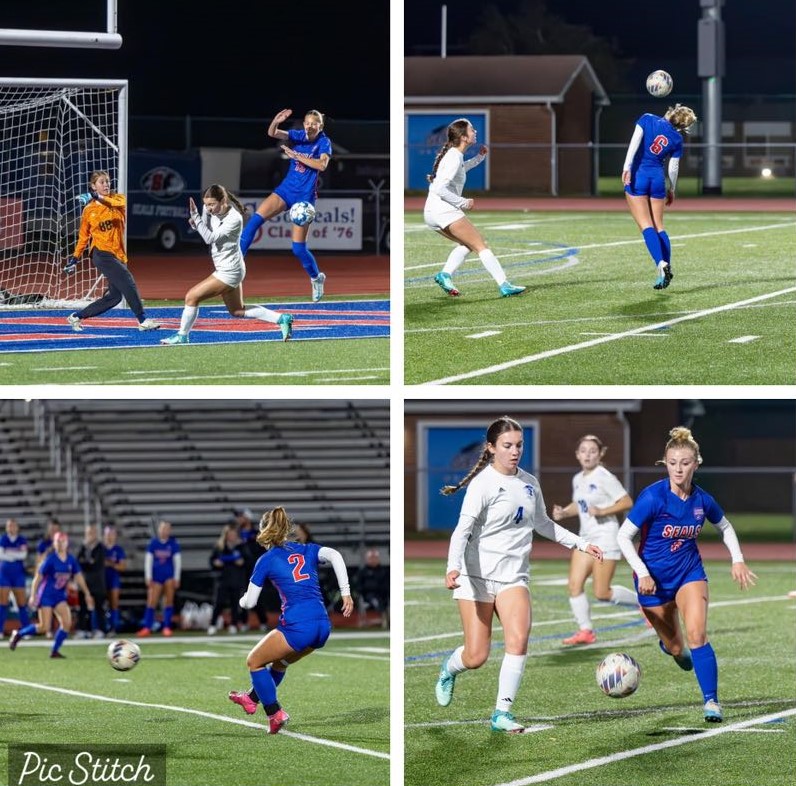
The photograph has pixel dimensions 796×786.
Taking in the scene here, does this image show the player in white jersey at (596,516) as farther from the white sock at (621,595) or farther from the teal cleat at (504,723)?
the teal cleat at (504,723)

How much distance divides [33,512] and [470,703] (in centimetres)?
1614

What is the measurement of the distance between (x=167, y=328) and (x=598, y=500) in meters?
4.33

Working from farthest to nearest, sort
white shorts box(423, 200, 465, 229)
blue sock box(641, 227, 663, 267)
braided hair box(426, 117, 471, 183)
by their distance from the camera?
blue sock box(641, 227, 663, 267), white shorts box(423, 200, 465, 229), braided hair box(426, 117, 471, 183)

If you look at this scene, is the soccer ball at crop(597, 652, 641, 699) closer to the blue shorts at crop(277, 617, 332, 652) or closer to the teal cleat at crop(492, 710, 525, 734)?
the teal cleat at crop(492, 710, 525, 734)

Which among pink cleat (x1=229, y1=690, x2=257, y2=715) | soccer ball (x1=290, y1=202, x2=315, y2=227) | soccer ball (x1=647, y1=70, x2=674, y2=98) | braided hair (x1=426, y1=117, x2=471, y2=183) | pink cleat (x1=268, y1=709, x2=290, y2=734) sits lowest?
pink cleat (x1=268, y1=709, x2=290, y2=734)

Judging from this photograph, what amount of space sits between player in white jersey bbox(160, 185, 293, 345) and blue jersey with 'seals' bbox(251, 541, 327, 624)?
3.01 m

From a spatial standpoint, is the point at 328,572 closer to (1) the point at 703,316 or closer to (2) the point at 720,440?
(1) the point at 703,316

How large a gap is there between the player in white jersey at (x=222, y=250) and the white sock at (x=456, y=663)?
12.2 ft

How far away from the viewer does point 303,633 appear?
8711 mm

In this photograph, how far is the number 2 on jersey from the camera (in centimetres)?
877

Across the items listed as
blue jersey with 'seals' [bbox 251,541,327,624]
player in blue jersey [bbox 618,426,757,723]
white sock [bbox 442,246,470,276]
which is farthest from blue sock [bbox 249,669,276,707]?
white sock [bbox 442,246,470,276]

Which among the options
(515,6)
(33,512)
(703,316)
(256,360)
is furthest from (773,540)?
(515,6)

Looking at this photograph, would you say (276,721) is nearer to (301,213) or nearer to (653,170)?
(301,213)

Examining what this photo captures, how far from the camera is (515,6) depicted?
55.6 m
